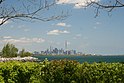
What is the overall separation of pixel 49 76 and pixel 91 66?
6.97 ft

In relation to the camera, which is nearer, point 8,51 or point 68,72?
point 68,72

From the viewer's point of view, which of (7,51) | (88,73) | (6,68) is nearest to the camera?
(6,68)

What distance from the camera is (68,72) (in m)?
16.9

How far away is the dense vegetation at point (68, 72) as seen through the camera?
1609 cm

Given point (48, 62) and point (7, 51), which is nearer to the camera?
point (48, 62)

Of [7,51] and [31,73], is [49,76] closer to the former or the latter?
[31,73]

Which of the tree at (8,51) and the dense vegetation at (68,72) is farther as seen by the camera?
the tree at (8,51)

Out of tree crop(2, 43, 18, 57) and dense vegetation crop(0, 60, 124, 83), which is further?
tree crop(2, 43, 18, 57)

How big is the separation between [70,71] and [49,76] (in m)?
1.06

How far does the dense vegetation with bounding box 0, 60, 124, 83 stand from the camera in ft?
52.8

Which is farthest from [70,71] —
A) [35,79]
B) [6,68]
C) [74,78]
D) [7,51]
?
[7,51]

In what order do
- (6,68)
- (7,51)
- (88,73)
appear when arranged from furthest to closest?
1. (7,51)
2. (88,73)
3. (6,68)

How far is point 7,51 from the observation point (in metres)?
122

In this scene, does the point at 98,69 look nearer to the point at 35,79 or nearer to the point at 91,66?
the point at 91,66
